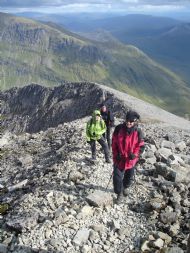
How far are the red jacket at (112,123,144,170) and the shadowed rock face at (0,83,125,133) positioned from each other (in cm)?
6367

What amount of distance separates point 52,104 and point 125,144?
4851 inches

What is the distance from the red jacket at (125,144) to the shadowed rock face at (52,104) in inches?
2507

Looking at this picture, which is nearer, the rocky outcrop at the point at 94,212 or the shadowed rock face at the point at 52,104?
the rocky outcrop at the point at 94,212

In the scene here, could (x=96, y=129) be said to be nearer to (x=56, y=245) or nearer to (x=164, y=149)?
(x=164, y=149)

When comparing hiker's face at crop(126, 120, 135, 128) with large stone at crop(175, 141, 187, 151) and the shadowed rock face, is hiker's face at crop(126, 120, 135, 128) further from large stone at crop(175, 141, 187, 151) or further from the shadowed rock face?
the shadowed rock face

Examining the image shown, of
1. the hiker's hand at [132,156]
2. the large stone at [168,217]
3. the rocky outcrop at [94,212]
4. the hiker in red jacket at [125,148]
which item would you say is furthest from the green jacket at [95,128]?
the large stone at [168,217]

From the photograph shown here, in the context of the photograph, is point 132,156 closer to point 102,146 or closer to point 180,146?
point 102,146

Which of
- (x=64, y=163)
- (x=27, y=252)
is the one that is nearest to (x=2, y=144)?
(x=64, y=163)

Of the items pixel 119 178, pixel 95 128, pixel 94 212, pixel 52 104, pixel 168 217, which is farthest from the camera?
pixel 52 104

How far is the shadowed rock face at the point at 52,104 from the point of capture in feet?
375

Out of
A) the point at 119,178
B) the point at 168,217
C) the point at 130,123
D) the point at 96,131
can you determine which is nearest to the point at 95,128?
the point at 96,131

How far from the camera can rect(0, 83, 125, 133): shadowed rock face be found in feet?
375

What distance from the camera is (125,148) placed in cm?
1588

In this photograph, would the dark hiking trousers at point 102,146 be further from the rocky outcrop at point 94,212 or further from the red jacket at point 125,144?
the red jacket at point 125,144
